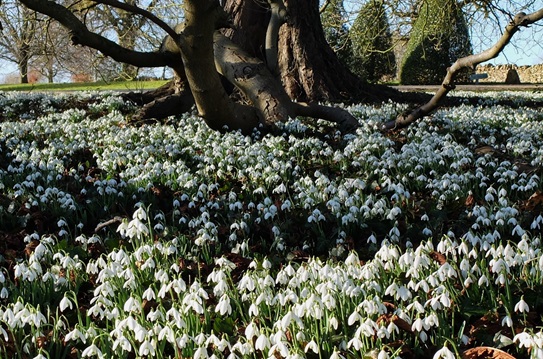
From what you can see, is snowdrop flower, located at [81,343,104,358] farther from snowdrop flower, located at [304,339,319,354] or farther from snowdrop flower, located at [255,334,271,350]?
snowdrop flower, located at [304,339,319,354]

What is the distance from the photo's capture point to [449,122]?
7.78 metres

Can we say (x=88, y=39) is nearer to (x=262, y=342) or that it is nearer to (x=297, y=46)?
(x=297, y=46)

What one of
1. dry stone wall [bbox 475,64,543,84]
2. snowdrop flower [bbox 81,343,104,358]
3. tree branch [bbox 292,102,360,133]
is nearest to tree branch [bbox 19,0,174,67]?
tree branch [bbox 292,102,360,133]

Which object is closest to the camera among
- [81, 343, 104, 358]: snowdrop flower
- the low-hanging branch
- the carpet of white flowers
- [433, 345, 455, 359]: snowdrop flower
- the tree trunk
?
[433, 345, 455, 359]: snowdrop flower

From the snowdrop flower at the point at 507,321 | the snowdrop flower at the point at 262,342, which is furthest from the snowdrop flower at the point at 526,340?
the snowdrop flower at the point at 262,342

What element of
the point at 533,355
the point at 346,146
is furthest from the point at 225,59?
the point at 533,355

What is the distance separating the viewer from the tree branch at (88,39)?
6328 millimetres

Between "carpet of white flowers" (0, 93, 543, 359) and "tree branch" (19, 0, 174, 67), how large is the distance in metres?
0.82

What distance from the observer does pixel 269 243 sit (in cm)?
389

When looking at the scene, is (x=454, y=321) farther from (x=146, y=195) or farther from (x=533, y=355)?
(x=146, y=195)

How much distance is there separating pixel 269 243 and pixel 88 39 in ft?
12.6

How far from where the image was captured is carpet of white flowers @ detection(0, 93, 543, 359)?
224 cm

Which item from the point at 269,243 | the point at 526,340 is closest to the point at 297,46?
the point at 269,243

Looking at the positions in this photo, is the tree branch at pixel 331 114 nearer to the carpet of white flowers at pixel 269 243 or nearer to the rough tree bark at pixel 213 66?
the rough tree bark at pixel 213 66
